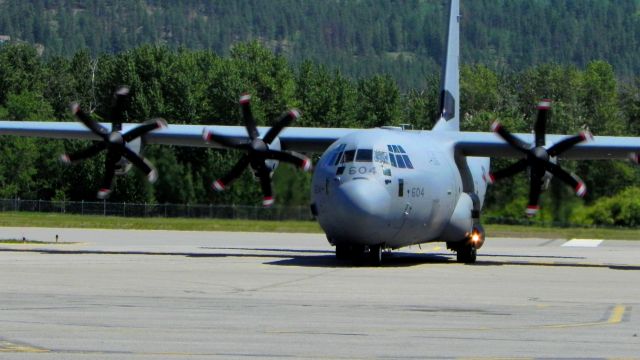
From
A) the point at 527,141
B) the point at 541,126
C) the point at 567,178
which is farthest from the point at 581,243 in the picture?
the point at 541,126

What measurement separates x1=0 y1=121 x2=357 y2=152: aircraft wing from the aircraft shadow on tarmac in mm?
3305

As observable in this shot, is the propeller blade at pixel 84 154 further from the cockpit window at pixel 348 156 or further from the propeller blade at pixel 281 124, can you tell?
the cockpit window at pixel 348 156

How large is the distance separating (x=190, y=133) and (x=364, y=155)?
828 cm

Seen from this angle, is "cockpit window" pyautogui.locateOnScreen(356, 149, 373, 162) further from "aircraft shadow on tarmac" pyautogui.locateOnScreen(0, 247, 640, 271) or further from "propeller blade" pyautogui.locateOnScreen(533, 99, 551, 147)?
"propeller blade" pyautogui.locateOnScreen(533, 99, 551, 147)

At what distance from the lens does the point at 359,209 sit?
27.8 meters

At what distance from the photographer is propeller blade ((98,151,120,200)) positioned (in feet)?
112

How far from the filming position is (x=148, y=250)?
36.9m

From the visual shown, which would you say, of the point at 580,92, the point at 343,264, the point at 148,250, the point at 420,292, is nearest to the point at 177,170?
the point at 148,250

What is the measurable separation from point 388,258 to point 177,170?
10.4m

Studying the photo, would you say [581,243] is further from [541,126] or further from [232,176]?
[232,176]

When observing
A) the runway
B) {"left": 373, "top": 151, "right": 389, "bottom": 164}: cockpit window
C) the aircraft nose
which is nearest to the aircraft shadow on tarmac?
the runway

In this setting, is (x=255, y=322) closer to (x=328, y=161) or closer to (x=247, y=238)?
(x=328, y=161)

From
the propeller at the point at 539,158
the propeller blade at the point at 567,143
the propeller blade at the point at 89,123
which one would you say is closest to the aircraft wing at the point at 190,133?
the propeller blade at the point at 89,123

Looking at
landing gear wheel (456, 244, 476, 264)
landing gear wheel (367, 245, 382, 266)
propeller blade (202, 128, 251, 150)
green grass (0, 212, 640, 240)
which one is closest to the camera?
landing gear wheel (367, 245, 382, 266)
